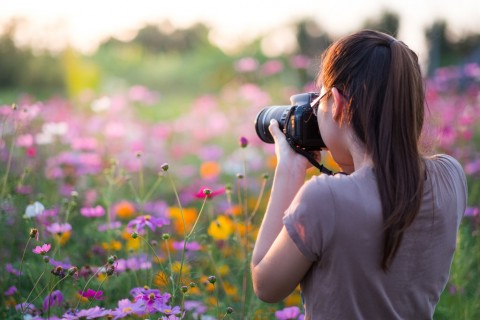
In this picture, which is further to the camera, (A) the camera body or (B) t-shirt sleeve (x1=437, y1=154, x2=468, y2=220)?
(A) the camera body

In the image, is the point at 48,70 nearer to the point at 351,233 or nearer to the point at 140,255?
the point at 140,255

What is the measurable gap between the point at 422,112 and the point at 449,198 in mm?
154

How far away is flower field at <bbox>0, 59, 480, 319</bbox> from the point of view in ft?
5.11

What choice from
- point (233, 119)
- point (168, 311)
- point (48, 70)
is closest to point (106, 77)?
point (48, 70)

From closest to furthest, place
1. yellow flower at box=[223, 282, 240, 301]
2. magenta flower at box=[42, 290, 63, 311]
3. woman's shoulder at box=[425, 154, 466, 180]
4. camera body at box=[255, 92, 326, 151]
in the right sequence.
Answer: woman's shoulder at box=[425, 154, 466, 180] → camera body at box=[255, 92, 326, 151] → magenta flower at box=[42, 290, 63, 311] → yellow flower at box=[223, 282, 240, 301]

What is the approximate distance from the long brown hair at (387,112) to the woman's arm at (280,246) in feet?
0.48

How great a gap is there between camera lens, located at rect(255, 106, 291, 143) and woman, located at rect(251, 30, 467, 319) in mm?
190

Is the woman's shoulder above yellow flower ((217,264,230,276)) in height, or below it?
above

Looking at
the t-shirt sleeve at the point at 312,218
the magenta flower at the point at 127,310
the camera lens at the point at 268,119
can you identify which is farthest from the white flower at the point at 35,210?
the t-shirt sleeve at the point at 312,218

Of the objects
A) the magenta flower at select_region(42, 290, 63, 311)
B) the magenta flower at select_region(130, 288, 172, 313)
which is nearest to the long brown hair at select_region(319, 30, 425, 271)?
the magenta flower at select_region(130, 288, 172, 313)

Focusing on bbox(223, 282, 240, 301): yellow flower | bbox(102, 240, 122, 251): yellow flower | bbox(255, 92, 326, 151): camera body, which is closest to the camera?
bbox(255, 92, 326, 151): camera body

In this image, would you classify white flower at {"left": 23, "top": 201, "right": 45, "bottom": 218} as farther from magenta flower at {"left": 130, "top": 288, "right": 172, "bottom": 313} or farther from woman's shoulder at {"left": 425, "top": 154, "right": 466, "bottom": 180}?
woman's shoulder at {"left": 425, "top": 154, "right": 466, "bottom": 180}

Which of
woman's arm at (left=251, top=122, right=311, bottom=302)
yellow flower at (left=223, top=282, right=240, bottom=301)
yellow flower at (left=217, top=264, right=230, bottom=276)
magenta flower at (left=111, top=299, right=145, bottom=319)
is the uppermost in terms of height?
woman's arm at (left=251, top=122, right=311, bottom=302)

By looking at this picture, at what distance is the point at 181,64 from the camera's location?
483 inches
